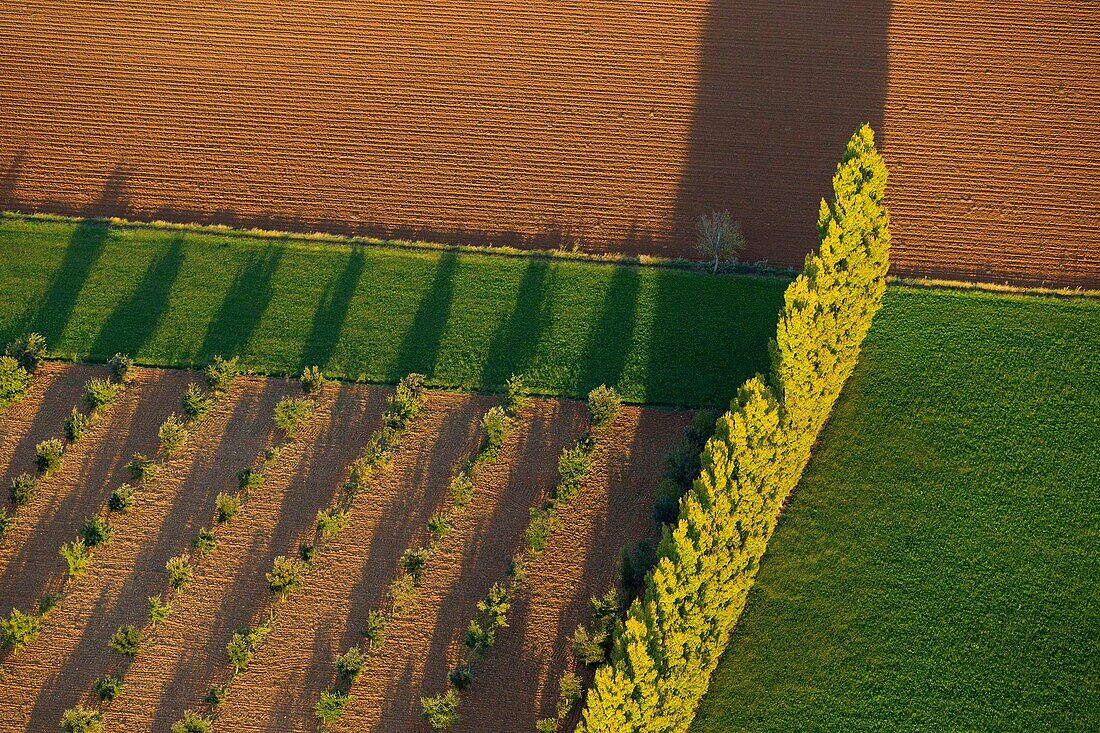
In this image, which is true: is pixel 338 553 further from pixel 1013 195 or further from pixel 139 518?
pixel 1013 195

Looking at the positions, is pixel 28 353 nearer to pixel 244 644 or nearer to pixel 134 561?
pixel 134 561

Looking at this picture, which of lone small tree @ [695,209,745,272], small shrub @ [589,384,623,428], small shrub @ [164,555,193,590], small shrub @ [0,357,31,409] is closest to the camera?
small shrub @ [164,555,193,590]

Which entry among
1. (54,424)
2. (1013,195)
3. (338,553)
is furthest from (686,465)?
(54,424)

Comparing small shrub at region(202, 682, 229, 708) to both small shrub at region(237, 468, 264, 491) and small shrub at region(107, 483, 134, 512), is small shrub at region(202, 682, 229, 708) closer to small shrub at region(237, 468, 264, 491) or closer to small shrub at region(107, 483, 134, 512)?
small shrub at region(237, 468, 264, 491)

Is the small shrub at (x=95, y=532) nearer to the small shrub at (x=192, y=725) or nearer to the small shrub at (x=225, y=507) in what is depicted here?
the small shrub at (x=225, y=507)

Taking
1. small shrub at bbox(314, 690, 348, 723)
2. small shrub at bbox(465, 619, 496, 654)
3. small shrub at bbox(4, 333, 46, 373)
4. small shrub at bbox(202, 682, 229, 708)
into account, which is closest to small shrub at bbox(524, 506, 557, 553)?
small shrub at bbox(465, 619, 496, 654)

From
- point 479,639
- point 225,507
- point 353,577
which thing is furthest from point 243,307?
point 479,639

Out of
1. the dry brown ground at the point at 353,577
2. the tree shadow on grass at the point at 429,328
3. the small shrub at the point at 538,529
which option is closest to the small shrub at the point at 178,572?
the dry brown ground at the point at 353,577
